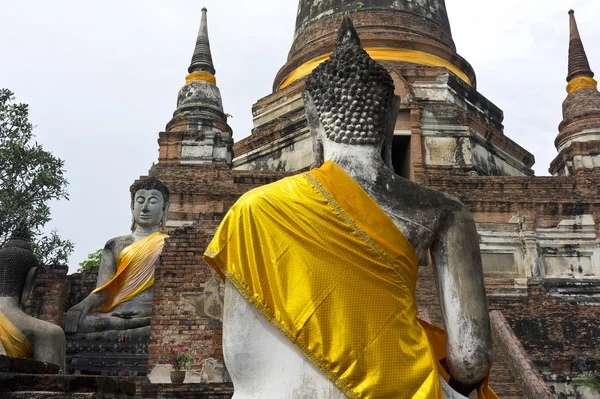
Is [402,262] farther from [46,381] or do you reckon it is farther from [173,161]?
[173,161]

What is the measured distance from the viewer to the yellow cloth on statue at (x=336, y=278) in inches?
99.5

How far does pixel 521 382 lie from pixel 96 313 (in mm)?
5057

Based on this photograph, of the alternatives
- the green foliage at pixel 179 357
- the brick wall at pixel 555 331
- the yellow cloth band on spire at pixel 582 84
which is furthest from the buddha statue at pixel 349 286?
the yellow cloth band on spire at pixel 582 84

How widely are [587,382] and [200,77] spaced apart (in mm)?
10938

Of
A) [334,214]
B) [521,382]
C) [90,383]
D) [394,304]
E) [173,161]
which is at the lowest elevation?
[521,382]

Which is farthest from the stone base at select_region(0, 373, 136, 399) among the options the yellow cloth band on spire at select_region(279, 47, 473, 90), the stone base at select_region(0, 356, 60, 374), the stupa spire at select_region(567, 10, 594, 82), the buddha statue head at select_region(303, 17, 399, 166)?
the stupa spire at select_region(567, 10, 594, 82)

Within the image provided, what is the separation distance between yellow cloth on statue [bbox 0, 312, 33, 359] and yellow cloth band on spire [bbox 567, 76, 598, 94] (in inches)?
560

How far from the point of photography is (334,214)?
271cm

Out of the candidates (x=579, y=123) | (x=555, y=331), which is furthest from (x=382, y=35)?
(x=555, y=331)

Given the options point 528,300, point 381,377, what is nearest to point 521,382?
point 528,300

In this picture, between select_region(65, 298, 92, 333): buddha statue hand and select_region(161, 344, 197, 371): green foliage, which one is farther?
select_region(65, 298, 92, 333): buddha statue hand

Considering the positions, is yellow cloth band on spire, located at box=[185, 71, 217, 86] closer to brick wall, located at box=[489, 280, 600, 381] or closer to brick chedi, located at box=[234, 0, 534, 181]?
brick chedi, located at box=[234, 0, 534, 181]

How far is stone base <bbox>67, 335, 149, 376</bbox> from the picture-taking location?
8227 millimetres

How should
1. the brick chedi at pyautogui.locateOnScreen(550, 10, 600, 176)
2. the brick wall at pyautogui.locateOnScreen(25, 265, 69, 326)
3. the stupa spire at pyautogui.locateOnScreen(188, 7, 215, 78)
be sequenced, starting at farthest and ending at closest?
the stupa spire at pyautogui.locateOnScreen(188, 7, 215, 78) → the brick chedi at pyautogui.locateOnScreen(550, 10, 600, 176) → the brick wall at pyautogui.locateOnScreen(25, 265, 69, 326)
